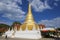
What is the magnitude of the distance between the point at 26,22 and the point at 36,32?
768cm

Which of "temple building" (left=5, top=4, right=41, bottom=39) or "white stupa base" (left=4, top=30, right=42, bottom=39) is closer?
"white stupa base" (left=4, top=30, right=42, bottom=39)

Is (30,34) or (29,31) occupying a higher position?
(29,31)

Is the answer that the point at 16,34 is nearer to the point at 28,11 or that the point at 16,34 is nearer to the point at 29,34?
the point at 29,34

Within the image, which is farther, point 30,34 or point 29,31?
point 29,31

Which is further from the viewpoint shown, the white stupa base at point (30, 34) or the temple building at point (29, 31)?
the temple building at point (29, 31)

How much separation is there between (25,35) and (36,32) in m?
2.88

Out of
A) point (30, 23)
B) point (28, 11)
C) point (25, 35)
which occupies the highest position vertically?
point (28, 11)

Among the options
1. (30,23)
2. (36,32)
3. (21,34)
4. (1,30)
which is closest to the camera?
(36,32)

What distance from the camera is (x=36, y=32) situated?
84.7 feet

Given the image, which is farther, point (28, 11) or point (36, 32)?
point (28, 11)

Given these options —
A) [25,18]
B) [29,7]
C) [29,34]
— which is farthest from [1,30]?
[29,34]

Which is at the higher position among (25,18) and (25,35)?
(25,18)

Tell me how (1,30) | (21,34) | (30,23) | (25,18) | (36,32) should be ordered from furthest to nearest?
(1,30)
(25,18)
(30,23)
(21,34)
(36,32)

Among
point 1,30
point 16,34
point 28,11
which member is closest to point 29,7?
point 28,11
